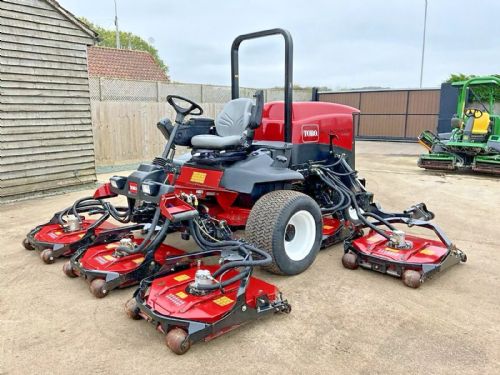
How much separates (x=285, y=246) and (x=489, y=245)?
2.32 meters

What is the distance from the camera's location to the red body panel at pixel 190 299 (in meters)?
2.46

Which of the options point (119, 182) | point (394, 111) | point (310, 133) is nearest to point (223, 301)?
point (119, 182)

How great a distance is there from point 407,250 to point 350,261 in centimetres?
47

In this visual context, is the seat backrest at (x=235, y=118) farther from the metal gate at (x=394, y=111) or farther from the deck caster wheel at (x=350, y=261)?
the metal gate at (x=394, y=111)

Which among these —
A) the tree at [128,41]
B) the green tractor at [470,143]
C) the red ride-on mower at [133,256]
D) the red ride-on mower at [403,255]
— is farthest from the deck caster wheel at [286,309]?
the tree at [128,41]

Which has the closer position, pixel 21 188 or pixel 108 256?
pixel 108 256

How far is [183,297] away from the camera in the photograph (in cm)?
262

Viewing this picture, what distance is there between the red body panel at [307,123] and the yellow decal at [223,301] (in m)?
2.05

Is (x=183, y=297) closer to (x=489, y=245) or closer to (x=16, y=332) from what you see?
(x=16, y=332)

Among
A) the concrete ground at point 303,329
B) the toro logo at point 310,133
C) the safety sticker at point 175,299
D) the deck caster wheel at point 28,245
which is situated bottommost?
the concrete ground at point 303,329

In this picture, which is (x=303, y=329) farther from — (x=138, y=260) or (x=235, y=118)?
(x=235, y=118)

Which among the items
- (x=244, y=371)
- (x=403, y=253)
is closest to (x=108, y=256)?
(x=244, y=371)

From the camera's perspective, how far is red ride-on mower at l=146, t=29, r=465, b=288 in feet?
11.5

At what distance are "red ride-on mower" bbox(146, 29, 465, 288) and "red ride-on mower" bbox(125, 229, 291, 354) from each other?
1.68 ft
